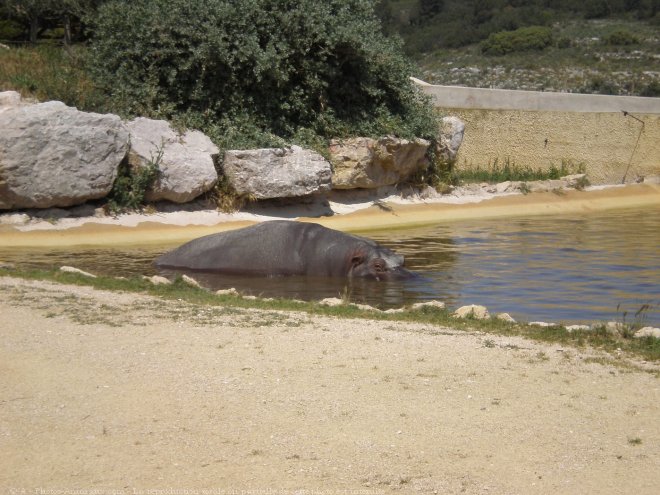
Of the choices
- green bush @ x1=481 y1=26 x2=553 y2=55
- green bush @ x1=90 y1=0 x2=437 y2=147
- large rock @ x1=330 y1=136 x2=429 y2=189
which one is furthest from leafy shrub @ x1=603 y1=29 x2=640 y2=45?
green bush @ x1=90 y1=0 x2=437 y2=147

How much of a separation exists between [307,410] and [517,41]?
195 ft

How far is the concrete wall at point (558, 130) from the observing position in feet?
93.2

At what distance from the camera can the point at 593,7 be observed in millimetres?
73312

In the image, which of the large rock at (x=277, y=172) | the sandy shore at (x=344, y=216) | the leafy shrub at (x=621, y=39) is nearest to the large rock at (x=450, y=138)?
the sandy shore at (x=344, y=216)

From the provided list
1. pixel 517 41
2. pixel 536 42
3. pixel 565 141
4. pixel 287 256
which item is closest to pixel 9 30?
pixel 565 141

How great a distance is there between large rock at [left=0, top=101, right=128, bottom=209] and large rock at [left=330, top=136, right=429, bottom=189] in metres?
5.54

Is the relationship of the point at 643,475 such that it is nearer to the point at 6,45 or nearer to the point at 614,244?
the point at 614,244

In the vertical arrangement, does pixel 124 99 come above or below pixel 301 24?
below

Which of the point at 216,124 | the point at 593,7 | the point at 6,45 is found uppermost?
the point at 593,7

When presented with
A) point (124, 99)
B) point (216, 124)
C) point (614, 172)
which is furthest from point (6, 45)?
point (614, 172)

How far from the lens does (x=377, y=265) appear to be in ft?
47.9

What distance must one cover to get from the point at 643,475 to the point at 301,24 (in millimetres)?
18045

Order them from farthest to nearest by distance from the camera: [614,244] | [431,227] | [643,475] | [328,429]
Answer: [431,227] → [614,244] → [328,429] → [643,475]

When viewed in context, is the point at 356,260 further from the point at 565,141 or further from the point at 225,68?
the point at 565,141
